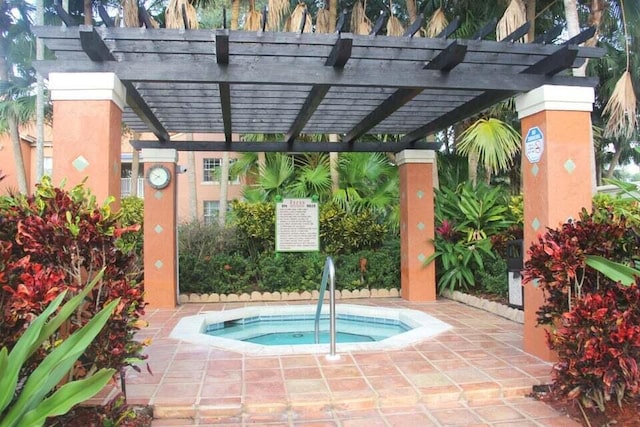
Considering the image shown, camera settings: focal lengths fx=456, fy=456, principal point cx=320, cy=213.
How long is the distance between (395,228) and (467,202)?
74.7 inches

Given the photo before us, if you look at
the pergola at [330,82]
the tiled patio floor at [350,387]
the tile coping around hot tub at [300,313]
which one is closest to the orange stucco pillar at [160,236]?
the tile coping around hot tub at [300,313]

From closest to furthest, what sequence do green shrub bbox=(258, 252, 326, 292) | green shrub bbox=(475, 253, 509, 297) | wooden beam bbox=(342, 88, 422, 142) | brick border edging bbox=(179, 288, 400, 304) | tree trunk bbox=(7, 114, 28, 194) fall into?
wooden beam bbox=(342, 88, 422, 142)
green shrub bbox=(475, 253, 509, 297)
brick border edging bbox=(179, 288, 400, 304)
green shrub bbox=(258, 252, 326, 292)
tree trunk bbox=(7, 114, 28, 194)

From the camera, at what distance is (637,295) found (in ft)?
10.3

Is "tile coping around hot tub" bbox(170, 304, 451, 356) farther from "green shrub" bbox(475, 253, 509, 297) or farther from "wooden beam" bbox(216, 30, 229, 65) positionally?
"wooden beam" bbox(216, 30, 229, 65)

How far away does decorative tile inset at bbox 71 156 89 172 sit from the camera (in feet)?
13.3

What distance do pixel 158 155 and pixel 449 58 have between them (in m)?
5.19

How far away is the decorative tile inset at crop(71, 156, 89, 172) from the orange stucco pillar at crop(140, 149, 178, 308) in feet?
11.6

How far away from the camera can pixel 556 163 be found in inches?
178

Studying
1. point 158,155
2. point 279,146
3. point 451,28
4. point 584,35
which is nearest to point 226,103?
point 279,146

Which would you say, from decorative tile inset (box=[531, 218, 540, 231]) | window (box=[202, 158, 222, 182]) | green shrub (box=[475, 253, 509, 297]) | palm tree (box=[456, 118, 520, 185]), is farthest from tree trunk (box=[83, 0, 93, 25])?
decorative tile inset (box=[531, 218, 540, 231])

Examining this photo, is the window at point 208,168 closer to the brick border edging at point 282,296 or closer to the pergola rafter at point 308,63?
the brick border edging at point 282,296

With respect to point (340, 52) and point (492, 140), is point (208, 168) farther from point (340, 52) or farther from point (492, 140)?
point (340, 52)

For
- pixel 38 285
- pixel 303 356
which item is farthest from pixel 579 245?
pixel 38 285

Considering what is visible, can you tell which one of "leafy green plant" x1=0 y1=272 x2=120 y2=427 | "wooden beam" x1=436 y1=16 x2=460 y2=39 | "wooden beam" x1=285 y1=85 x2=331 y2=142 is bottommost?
"leafy green plant" x1=0 y1=272 x2=120 y2=427
